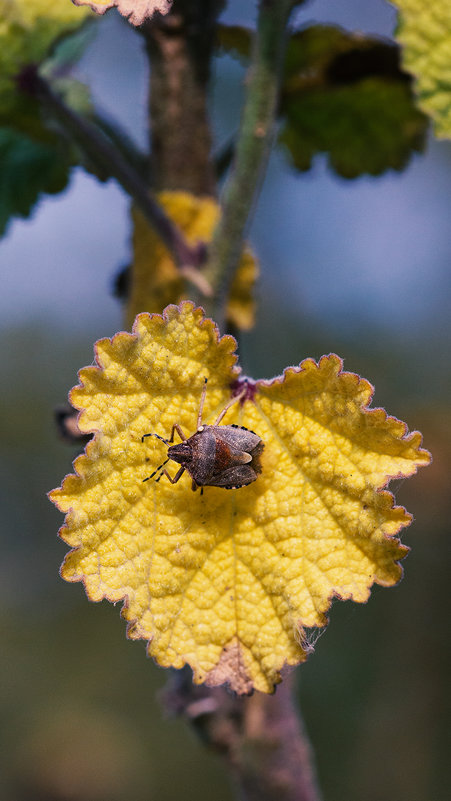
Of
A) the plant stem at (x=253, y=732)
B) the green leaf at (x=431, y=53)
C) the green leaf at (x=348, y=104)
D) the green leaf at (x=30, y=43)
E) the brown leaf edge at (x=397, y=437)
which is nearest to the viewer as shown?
the brown leaf edge at (x=397, y=437)

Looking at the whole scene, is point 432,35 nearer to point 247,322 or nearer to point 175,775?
point 247,322

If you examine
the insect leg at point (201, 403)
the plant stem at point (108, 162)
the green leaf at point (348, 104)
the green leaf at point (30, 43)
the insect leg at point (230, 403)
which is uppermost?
the green leaf at point (348, 104)

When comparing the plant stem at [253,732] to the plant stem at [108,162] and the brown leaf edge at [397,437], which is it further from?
the plant stem at [108,162]

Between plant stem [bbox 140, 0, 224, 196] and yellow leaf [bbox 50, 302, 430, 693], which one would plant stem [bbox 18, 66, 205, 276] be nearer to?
plant stem [bbox 140, 0, 224, 196]

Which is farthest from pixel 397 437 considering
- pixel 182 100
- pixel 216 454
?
pixel 182 100

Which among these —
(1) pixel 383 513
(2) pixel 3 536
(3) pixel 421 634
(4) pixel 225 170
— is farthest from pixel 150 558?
(2) pixel 3 536

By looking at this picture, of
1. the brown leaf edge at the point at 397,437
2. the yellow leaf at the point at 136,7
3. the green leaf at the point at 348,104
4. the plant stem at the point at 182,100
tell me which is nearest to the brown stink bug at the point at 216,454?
the brown leaf edge at the point at 397,437

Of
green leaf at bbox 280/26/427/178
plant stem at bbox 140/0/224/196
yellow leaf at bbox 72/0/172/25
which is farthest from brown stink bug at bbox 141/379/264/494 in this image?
green leaf at bbox 280/26/427/178
